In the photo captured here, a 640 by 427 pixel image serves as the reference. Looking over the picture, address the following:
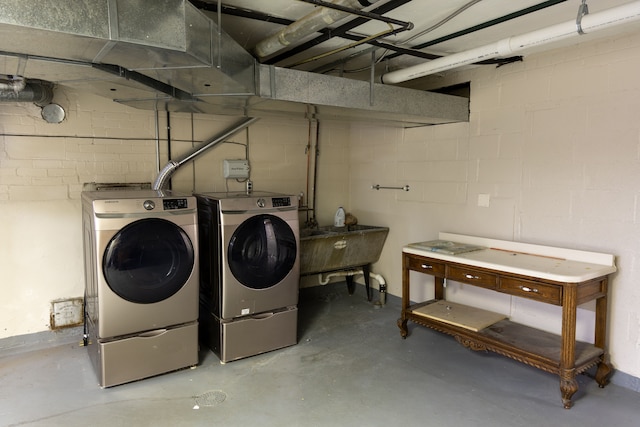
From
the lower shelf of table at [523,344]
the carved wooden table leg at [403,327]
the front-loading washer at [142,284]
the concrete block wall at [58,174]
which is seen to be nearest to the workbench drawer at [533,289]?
the lower shelf of table at [523,344]

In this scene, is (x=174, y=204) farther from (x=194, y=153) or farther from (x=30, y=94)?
(x=30, y=94)

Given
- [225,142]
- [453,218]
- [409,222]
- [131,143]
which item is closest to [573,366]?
[453,218]

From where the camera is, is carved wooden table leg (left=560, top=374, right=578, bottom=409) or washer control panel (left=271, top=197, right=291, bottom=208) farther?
washer control panel (left=271, top=197, right=291, bottom=208)

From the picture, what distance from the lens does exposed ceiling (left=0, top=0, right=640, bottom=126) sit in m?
1.75

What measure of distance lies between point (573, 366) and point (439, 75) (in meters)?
2.68

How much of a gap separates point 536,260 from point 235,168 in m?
2.73

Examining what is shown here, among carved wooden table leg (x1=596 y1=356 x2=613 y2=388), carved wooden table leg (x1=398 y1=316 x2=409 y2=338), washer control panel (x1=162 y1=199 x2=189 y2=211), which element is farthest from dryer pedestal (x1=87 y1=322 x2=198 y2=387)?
carved wooden table leg (x1=596 y1=356 x2=613 y2=388)

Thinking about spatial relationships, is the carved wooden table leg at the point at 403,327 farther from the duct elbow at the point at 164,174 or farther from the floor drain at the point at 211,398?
the duct elbow at the point at 164,174

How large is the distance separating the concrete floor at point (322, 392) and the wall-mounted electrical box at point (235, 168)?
5.52 feet

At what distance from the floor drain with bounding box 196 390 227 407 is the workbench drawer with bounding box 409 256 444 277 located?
1775mm

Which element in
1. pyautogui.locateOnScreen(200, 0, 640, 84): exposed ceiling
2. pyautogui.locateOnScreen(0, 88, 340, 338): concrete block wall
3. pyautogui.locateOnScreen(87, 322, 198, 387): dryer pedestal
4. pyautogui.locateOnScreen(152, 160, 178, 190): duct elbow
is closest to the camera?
pyautogui.locateOnScreen(200, 0, 640, 84): exposed ceiling

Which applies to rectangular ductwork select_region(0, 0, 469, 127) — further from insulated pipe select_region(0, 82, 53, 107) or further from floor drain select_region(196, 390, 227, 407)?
floor drain select_region(196, 390, 227, 407)

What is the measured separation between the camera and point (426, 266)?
338cm

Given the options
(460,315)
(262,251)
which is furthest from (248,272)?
(460,315)
